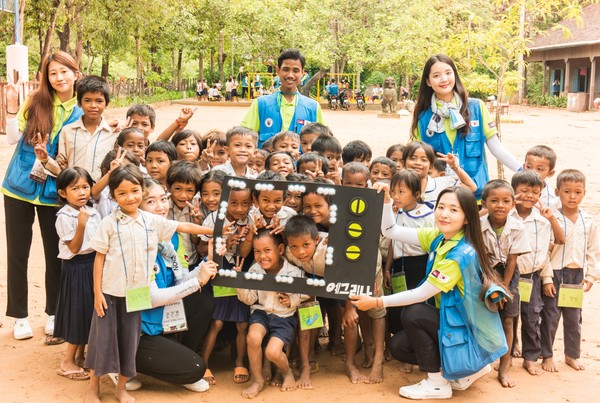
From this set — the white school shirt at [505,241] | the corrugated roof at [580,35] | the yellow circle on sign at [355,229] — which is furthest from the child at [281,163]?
the corrugated roof at [580,35]

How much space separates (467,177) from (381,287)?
111cm

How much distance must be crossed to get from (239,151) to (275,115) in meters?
1.22

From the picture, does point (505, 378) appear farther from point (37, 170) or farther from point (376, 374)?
point (37, 170)

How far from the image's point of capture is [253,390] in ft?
14.2

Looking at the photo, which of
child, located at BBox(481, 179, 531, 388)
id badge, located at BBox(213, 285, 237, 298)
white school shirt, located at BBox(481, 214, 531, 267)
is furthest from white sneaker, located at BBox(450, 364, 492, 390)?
id badge, located at BBox(213, 285, 237, 298)

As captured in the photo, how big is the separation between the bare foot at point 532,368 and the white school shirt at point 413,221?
1029 mm

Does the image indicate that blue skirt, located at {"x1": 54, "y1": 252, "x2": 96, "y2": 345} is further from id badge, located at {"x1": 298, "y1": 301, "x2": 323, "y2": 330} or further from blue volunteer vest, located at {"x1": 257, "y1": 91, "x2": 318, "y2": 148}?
blue volunteer vest, located at {"x1": 257, "y1": 91, "x2": 318, "y2": 148}

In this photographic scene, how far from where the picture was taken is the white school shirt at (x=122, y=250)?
4113 millimetres

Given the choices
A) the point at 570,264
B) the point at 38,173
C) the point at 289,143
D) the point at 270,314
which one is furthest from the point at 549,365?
the point at 38,173

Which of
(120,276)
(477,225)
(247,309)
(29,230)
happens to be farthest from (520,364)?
(29,230)

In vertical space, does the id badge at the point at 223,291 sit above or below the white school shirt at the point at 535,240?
below

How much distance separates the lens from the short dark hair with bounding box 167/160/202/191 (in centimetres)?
467

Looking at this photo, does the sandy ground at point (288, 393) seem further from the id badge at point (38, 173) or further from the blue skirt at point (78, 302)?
the id badge at point (38, 173)

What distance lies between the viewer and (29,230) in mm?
5277
